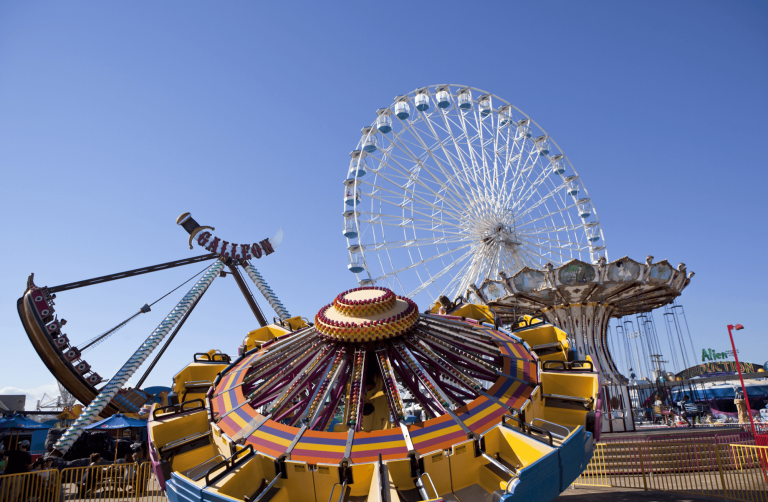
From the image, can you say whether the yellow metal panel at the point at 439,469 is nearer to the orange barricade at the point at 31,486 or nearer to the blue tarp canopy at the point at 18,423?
the orange barricade at the point at 31,486

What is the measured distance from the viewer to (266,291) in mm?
31453

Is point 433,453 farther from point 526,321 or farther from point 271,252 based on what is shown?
point 271,252

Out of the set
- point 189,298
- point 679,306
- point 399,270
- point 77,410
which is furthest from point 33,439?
point 679,306

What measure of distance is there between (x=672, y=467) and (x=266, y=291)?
24826mm

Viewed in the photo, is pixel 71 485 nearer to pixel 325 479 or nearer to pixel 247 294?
pixel 325 479

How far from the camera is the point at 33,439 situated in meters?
29.6

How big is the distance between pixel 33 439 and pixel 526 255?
32.6m

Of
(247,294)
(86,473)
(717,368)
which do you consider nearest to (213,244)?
(247,294)

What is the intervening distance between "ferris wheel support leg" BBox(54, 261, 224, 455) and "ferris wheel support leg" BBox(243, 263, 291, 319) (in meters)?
2.03

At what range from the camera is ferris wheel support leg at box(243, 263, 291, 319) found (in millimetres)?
31336

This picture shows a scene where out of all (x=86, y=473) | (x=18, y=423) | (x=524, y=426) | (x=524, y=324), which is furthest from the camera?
(x=18, y=423)

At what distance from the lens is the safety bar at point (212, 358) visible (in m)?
7.50

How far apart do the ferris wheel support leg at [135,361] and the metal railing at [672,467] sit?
20.2m

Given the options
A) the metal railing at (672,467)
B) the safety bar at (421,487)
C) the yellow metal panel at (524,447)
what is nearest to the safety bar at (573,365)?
the yellow metal panel at (524,447)
